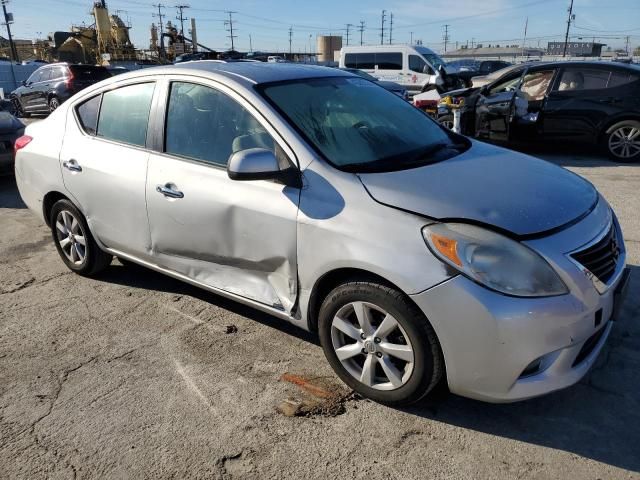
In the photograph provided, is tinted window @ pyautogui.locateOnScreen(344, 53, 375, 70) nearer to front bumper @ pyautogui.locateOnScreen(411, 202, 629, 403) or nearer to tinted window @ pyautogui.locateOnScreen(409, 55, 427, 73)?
tinted window @ pyautogui.locateOnScreen(409, 55, 427, 73)

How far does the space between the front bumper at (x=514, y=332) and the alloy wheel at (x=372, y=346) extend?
0.23 metres

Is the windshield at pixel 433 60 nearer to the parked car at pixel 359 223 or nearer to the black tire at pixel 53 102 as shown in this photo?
the black tire at pixel 53 102

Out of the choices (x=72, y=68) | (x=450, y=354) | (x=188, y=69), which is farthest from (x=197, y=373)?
(x=72, y=68)

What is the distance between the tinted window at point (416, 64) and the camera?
18188 millimetres

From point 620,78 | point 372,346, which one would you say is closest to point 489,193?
point 372,346

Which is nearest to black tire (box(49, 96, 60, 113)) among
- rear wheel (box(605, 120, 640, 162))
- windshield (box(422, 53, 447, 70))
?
windshield (box(422, 53, 447, 70))

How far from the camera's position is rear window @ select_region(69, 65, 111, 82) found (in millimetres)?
16797

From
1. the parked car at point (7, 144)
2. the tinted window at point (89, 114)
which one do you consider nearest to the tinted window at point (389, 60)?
the parked car at point (7, 144)

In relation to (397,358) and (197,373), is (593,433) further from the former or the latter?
(197,373)

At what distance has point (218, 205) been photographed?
2986mm

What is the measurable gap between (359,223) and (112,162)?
2065 millimetres

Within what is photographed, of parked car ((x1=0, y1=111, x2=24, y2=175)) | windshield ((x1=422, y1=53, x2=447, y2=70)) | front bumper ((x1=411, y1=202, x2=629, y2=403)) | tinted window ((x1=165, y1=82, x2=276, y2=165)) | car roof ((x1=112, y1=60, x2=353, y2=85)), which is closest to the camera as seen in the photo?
front bumper ((x1=411, y1=202, x2=629, y2=403))

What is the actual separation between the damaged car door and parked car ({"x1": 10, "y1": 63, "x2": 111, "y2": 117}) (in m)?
15.2

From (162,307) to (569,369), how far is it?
2.71 meters
